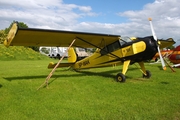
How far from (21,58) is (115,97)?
30.2 metres

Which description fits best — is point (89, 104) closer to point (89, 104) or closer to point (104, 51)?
point (89, 104)

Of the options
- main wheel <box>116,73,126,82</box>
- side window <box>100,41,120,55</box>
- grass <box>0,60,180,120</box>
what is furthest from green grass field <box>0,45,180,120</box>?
side window <box>100,41,120,55</box>

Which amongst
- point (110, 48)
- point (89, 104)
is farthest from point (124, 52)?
point (89, 104)

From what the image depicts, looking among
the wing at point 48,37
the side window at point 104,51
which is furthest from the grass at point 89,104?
the side window at point 104,51

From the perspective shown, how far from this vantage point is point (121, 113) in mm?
4887

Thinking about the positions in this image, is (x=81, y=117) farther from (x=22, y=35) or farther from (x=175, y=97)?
(x=22, y=35)

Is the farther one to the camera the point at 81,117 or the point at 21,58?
A: the point at 21,58

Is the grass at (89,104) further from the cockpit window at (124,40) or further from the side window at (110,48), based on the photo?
the side window at (110,48)

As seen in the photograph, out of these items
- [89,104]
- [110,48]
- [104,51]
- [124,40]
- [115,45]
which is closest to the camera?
[89,104]

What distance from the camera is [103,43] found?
11.6 meters

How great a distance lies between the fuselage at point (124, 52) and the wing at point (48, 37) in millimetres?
477

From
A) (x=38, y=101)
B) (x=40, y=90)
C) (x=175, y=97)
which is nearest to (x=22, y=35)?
(x=40, y=90)

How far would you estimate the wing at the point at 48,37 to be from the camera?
8095 millimetres

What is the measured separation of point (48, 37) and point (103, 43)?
368cm
